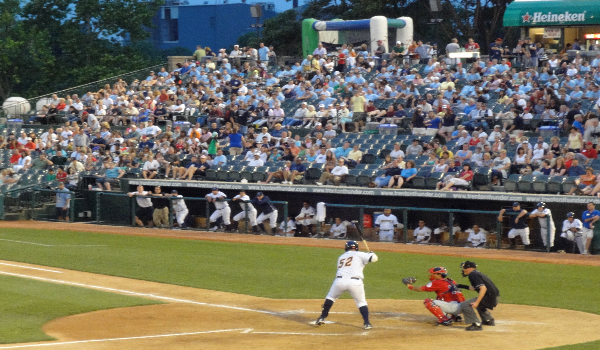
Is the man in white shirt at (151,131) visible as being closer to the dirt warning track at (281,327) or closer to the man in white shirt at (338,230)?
the man in white shirt at (338,230)

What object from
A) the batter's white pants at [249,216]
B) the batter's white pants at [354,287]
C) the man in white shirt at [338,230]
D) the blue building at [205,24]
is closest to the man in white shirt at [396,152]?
the man in white shirt at [338,230]

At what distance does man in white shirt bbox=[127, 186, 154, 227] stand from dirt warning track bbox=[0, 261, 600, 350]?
9816mm

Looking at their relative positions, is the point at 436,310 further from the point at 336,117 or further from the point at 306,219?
the point at 336,117

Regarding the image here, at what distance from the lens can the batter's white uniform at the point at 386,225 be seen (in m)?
20.8

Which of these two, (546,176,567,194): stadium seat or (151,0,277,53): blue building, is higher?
(151,0,277,53): blue building

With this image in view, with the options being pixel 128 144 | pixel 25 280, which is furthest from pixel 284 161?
pixel 25 280

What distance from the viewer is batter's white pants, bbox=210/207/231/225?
23062mm

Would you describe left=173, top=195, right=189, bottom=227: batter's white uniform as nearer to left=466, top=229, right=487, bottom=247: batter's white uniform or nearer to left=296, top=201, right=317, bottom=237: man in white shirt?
left=296, top=201, right=317, bottom=237: man in white shirt

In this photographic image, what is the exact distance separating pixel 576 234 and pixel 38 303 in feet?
38.6

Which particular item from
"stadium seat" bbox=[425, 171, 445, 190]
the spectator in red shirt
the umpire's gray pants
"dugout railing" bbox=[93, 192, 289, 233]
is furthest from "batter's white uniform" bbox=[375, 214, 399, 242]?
the umpire's gray pants

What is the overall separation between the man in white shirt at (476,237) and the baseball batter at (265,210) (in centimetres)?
540

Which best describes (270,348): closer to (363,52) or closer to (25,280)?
(25,280)

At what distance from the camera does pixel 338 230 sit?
21516 mm

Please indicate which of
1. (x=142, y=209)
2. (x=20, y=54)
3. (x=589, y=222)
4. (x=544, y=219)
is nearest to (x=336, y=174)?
(x=544, y=219)
